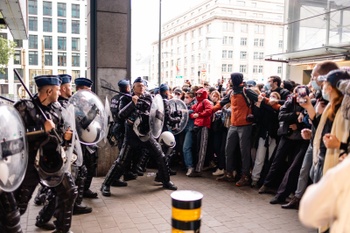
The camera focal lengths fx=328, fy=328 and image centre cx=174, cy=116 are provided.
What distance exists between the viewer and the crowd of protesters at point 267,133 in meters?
3.79

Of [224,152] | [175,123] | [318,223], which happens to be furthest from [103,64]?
[318,223]

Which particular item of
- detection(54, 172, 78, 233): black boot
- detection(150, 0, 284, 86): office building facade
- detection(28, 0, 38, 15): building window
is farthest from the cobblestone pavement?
detection(28, 0, 38, 15): building window

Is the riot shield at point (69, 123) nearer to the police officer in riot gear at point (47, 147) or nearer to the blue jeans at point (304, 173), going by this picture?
the police officer in riot gear at point (47, 147)

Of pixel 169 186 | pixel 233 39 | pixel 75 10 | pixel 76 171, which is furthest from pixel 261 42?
pixel 76 171

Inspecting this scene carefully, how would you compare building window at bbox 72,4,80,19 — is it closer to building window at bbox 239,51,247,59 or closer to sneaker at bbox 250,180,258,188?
building window at bbox 239,51,247,59

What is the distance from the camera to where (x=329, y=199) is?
59.3 inches

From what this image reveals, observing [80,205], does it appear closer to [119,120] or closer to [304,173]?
[119,120]

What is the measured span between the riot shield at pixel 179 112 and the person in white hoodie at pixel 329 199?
5492mm

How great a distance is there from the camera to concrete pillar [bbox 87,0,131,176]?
6914mm

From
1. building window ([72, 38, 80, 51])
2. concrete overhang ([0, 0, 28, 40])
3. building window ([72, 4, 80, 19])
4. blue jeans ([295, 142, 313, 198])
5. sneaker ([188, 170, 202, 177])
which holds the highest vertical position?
building window ([72, 4, 80, 19])

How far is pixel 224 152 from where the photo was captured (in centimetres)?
702

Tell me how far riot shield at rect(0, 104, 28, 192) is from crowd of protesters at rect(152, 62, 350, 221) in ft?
9.72

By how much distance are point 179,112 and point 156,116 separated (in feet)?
4.63

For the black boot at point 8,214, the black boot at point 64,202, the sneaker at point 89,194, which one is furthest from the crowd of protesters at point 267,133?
the black boot at point 8,214
